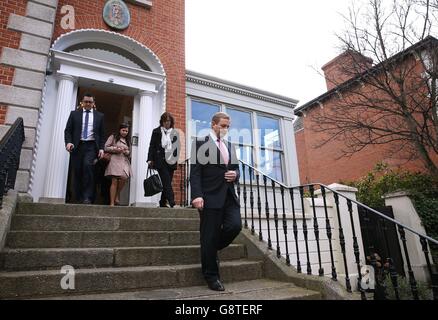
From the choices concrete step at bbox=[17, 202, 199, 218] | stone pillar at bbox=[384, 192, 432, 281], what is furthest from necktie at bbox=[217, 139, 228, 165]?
stone pillar at bbox=[384, 192, 432, 281]

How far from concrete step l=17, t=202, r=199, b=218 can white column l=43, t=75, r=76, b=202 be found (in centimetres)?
145

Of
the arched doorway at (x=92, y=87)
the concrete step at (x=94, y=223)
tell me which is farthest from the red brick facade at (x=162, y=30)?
the concrete step at (x=94, y=223)

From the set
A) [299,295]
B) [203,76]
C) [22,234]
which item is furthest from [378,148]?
[22,234]

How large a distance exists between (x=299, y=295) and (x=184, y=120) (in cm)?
486

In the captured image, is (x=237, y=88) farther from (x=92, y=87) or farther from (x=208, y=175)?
(x=208, y=175)

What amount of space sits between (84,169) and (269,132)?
5629 millimetres

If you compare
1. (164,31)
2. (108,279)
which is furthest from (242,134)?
(108,279)

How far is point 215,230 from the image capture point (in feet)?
10.3

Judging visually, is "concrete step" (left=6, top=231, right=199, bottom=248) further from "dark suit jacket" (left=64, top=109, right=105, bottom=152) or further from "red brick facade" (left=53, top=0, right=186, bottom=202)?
"red brick facade" (left=53, top=0, right=186, bottom=202)

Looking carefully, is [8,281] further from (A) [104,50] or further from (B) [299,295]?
(A) [104,50]

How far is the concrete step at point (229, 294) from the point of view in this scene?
268 centimetres

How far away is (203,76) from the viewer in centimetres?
772

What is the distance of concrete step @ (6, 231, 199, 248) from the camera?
10.6 ft

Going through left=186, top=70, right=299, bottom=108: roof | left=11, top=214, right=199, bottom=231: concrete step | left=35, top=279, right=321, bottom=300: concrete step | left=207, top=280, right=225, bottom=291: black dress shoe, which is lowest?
left=35, top=279, right=321, bottom=300: concrete step
